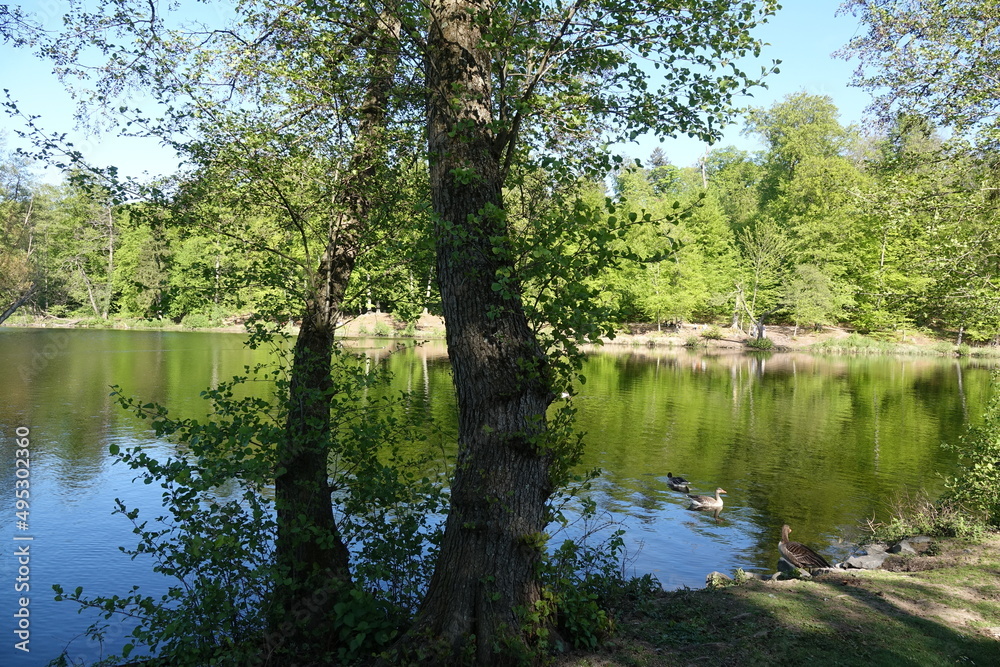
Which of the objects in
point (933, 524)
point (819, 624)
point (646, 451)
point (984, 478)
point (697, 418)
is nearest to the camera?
point (819, 624)

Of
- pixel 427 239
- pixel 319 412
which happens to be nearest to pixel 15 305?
pixel 427 239

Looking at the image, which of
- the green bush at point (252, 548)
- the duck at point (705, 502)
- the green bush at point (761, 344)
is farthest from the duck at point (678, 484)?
the green bush at point (761, 344)

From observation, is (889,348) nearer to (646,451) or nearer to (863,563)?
(646,451)

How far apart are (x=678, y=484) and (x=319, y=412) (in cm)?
1019

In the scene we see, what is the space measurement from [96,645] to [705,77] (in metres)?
8.56

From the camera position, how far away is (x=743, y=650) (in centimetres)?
521

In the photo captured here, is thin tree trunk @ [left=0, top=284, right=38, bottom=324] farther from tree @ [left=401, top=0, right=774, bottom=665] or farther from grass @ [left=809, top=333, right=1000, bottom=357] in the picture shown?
grass @ [left=809, top=333, right=1000, bottom=357]

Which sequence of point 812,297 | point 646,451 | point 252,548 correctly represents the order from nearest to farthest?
point 252,548 < point 646,451 < point 812,297

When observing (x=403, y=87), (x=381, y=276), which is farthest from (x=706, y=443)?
(x=403, y=87)

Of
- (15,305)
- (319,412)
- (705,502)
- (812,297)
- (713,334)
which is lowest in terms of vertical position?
(705,502)

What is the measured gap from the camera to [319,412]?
609cm

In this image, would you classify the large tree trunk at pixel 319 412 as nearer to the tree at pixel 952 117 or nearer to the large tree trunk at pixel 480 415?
Answer: the large tree trunk at pixel 480 415

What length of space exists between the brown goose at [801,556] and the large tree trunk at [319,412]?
6.46 meters

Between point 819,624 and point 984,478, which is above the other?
point 984,478
